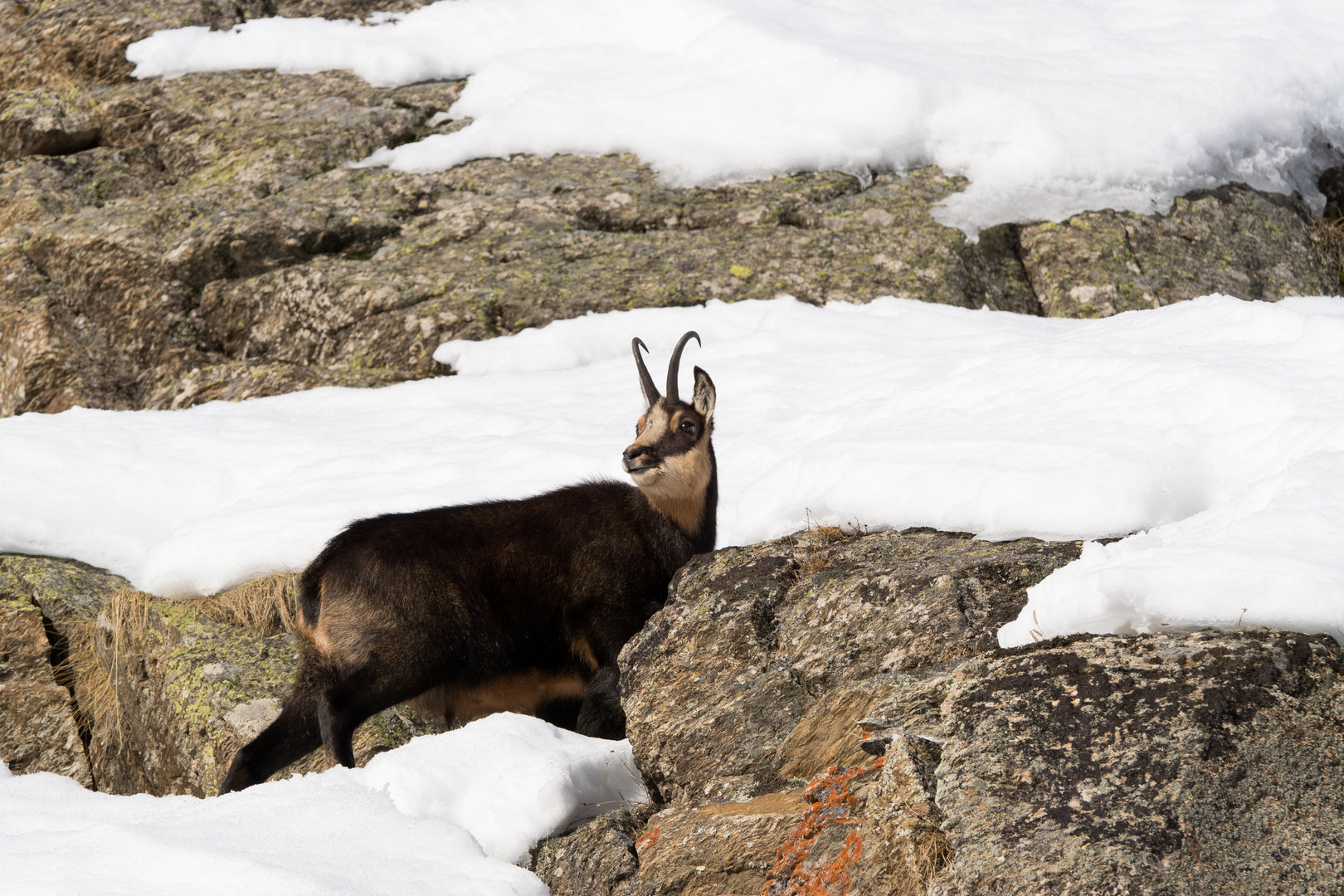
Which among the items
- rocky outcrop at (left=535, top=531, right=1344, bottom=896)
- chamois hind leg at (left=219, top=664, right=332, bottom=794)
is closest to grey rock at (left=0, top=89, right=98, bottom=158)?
chamois hind leg at (left=219, top=664, right=332, bottom=794)

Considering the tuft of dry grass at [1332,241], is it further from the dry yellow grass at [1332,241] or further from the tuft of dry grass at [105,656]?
the tuft of dry grass at [105,656]

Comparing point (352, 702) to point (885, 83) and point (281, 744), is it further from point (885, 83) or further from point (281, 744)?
point (885, 83)

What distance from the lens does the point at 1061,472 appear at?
5379 mm

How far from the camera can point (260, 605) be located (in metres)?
7.85

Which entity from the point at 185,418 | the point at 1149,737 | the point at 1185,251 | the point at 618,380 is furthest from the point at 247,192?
the point at 1149,737

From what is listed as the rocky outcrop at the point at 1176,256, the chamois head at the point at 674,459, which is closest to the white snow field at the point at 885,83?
the rocky outcrop at the point at 1176,256

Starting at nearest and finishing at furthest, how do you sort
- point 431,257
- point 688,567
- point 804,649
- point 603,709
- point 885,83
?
point 804,649 < point 688,567 < point 603,709 < point 431,257 < point 885,83

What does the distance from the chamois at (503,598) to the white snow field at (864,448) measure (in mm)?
564

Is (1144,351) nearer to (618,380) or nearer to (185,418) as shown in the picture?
(618,380)

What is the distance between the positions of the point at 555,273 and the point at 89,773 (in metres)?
6.59

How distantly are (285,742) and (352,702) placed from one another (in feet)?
1.55

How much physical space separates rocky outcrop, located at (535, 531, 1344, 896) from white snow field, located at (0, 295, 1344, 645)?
0.97 feet

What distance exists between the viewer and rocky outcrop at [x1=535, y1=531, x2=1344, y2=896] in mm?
3158

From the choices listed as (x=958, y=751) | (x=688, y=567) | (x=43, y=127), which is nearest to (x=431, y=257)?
(x=43, y=127)
